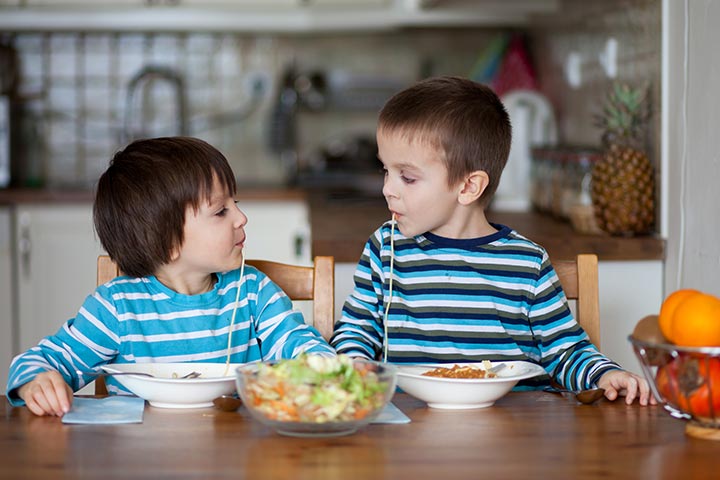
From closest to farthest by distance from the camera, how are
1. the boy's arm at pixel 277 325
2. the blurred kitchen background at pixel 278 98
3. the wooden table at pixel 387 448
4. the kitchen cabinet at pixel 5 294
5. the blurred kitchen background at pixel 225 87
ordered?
the wooden table at pixel 387 448 < the boy's arm at pixel 277 325 < the blurred kitchen background at pixel 278 98 < the kitchen cabinet at pixel 5 294 < the blurred kitchen background at pixel 225 87

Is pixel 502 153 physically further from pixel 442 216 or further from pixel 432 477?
pixel 432 477

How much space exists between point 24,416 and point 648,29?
165cm

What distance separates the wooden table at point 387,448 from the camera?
3.12 feet

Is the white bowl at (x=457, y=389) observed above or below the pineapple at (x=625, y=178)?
below

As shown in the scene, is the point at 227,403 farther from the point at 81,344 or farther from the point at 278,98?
the point at 278,98

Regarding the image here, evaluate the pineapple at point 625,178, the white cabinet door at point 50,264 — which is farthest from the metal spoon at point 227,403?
the white cabinet door at point 50,264

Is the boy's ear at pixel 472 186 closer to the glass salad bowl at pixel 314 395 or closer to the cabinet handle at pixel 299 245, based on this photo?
the glass salad bowl at pixel 314 395

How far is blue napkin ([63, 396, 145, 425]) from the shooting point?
114 cm

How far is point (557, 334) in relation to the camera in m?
1.54

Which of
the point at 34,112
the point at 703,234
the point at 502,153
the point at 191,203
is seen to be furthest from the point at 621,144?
the point at 34,112

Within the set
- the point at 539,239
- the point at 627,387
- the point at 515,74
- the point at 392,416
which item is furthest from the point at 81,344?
the point at 515,74

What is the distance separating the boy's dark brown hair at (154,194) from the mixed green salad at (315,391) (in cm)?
50

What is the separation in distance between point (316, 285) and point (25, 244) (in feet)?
7.58

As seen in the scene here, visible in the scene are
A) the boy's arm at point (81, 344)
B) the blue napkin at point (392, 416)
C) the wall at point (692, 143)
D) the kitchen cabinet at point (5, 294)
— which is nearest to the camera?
the blue napkin at point (392, 416)
